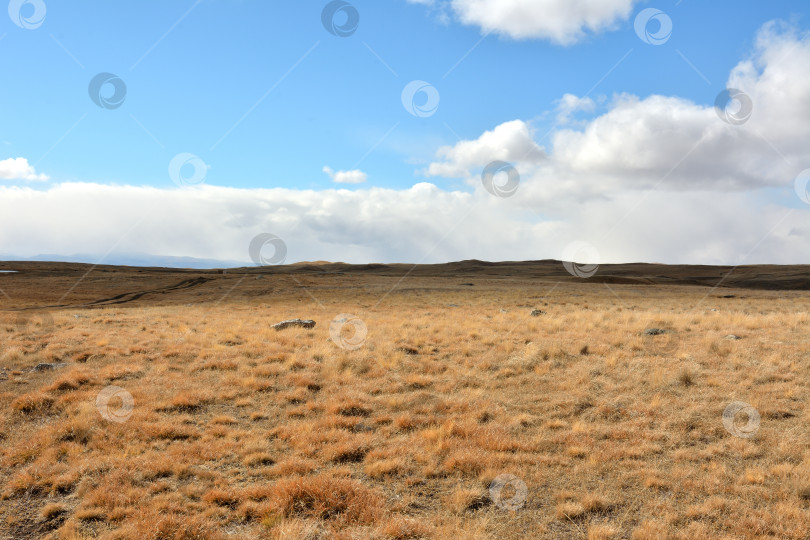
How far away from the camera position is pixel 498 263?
5950 inches

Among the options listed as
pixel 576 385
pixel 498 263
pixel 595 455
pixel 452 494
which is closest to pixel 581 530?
pixel 452 494

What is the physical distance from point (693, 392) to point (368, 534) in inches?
378

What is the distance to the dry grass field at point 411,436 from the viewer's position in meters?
6.42

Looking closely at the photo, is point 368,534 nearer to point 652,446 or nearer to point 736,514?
point 736,514

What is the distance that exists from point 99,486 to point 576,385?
1089cm

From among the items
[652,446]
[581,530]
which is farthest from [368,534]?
[652,446]

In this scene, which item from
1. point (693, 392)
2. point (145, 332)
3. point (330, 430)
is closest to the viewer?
point (330, 430)

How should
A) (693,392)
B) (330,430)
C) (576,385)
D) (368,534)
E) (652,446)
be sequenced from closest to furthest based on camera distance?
1. (368,534)
2. (652,446)
3. (330,430)
4. (693,392)
5. (576,385)

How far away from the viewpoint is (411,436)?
939 cm

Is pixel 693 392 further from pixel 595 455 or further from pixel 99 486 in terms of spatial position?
pixel 99 486

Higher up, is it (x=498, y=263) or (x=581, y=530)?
(x=498, y=263)

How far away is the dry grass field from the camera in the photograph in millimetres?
6422

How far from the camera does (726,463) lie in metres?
7.93

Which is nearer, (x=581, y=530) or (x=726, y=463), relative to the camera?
(x=581, y=530)
